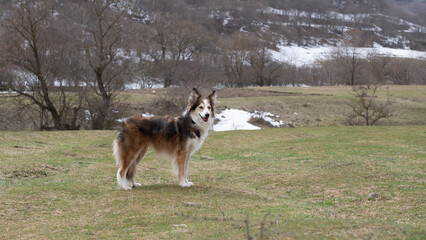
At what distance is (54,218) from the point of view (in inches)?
314

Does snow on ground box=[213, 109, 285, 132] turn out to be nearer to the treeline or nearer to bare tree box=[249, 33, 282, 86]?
the treeline

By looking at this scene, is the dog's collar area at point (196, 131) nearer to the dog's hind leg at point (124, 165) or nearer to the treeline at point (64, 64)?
the dog's hind leg at point (124, 165)

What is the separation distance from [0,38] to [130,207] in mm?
31077

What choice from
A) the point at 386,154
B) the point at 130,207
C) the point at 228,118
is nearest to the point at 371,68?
the point at 228,118

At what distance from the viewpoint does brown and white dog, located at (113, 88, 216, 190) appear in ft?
33.7

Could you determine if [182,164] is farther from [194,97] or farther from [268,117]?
[268,117]

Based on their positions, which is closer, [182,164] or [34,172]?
[182,164]

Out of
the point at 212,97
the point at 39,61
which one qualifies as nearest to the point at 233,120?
the point at 39,61

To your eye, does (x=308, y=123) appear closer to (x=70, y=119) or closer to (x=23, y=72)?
(x=70, y=119)

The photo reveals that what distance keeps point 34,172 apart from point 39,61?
24811mm

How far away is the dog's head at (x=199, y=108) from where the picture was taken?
10289 millimetres

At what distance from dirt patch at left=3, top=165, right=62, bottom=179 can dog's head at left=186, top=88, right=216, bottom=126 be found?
225 inches

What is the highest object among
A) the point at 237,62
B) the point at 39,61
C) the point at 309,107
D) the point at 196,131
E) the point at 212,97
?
the point at 237,62

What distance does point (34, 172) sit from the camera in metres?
12.9
